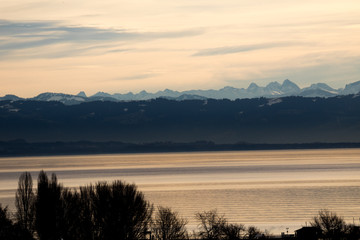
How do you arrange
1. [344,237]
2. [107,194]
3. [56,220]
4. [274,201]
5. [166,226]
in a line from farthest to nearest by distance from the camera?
[274,201] < [166,226] < [344,237] < [107,194] < [56,220]

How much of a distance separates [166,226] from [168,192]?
114 meters

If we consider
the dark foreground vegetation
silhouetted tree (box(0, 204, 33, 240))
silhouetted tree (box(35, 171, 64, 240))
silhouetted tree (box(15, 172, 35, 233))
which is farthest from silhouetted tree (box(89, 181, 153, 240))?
silhouetted tree (box(0, 204, 33, 240))

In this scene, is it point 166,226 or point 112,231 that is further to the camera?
point 166,226

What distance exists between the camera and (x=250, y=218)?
129m

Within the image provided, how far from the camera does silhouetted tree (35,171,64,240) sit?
62000 millimetres

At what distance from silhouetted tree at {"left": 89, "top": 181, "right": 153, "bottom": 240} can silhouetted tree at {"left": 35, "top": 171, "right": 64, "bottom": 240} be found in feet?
15.3

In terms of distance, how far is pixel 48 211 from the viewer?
63000 mm

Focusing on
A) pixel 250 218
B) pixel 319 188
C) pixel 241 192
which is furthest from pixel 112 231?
pixel 319 188

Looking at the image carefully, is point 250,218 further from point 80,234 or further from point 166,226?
point 80,234

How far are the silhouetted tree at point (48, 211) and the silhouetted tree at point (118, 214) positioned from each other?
4.65 metres

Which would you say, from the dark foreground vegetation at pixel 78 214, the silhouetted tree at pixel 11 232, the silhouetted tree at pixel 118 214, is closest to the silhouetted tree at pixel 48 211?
the dark foreground vegetation at pixel 78 214

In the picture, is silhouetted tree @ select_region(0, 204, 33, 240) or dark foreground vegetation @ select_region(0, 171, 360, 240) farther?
dark foreground vegetation @ select_region(0, 171, 360, 240)

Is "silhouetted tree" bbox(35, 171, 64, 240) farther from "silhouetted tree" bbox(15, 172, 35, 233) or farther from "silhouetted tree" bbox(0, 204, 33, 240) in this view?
"silhouetted tree" bbox(15, 172, 35, 233)

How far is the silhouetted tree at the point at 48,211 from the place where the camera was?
62.0m
